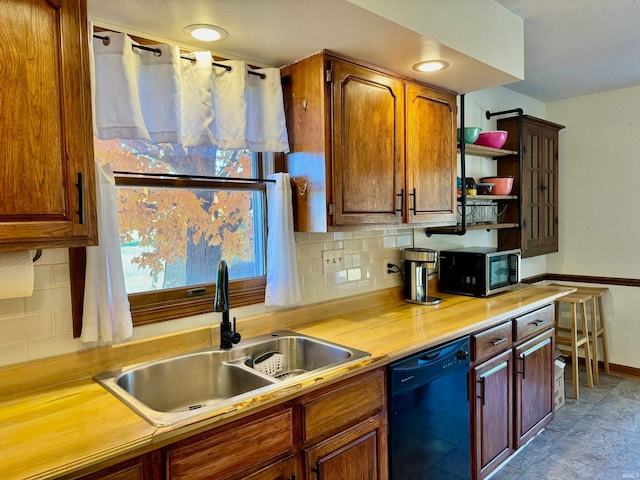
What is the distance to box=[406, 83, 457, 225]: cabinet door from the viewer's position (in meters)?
2.38

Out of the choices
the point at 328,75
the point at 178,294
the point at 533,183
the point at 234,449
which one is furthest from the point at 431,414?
the point at 533,183

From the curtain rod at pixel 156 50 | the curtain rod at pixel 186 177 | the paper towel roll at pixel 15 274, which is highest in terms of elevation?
the curtain rod at pixel 156 50

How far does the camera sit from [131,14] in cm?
160

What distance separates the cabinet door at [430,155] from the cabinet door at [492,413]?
85 centimetres

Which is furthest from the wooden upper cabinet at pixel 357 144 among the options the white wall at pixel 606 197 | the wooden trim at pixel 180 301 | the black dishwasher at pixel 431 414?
the white wall at pixel 606 197

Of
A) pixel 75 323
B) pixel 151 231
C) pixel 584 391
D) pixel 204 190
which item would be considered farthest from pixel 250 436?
pixel 584 391

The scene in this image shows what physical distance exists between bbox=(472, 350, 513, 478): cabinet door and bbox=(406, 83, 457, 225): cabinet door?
33.3 inches

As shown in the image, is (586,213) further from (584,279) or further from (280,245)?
(280,245)

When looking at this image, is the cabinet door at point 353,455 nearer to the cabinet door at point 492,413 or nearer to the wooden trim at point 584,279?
the cabinet door at point 492,413

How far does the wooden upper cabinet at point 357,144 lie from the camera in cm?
200

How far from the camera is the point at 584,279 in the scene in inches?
164

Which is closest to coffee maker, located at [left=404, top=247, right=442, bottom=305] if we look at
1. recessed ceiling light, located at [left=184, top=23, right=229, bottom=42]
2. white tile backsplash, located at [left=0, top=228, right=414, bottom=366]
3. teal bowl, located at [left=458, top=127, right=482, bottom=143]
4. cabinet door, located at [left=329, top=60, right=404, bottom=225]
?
white tile backsplash, located at [left=0, top=228, right=414, bottom=366]

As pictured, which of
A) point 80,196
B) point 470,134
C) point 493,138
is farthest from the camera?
point 493,138

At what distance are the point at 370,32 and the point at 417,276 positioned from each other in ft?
4.83
